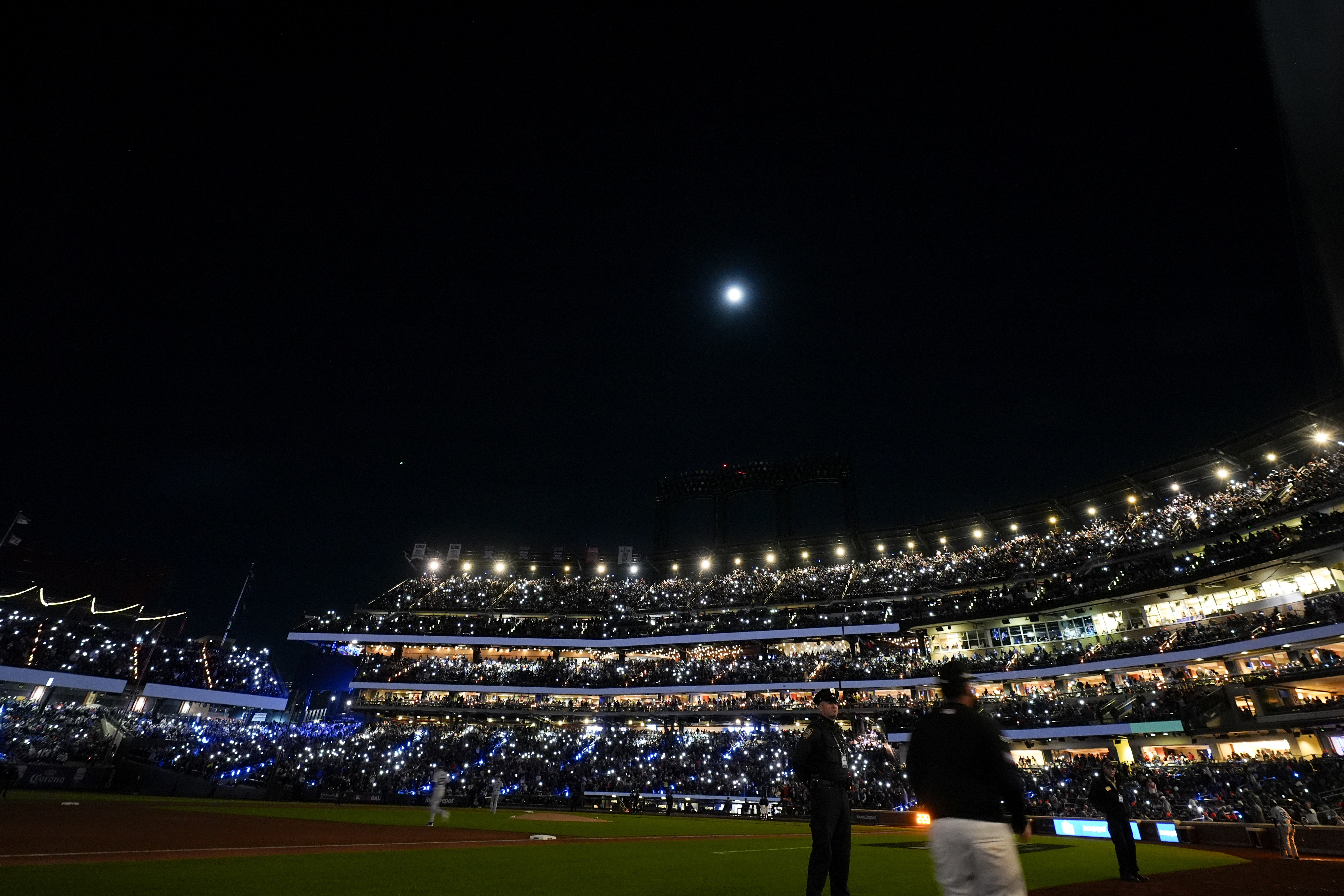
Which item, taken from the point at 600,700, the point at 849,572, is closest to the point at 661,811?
the point at 600,700

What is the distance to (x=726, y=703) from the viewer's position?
138 feet

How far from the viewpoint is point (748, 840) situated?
54.5 ft

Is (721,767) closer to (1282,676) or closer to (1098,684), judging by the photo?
(1098,684)

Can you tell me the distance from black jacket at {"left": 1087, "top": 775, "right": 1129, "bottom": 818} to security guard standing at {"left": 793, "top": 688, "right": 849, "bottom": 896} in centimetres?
637

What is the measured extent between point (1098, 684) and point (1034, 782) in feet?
41.1

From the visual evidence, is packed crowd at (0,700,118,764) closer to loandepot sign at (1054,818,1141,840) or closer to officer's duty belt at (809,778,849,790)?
officer's duty belt at (809,778,849,790)

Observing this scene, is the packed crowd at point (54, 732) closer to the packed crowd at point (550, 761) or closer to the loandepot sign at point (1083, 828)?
the packed crowd at point (550, 761)

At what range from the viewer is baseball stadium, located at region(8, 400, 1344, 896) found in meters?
11.8

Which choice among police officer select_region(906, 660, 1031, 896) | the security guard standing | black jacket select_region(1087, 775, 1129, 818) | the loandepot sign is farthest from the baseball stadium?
police officer select_region(906, 660, 1031, 896)

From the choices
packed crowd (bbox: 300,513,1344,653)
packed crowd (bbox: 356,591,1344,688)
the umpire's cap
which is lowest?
the umpire's cap

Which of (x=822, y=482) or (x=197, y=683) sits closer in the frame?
(x=197, y=683)

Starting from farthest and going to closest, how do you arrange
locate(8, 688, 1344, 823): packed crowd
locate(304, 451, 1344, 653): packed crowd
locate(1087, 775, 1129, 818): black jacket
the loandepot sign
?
locate(304, 451, 1344, 653): packed crowd < locate(8, 688, 1344, 823): packed crowd < the loandepot sign < locate(1087, 775, 1129, 818): black jacket

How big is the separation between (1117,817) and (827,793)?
6.93 metres

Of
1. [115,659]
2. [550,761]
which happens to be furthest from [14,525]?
[550,761]
